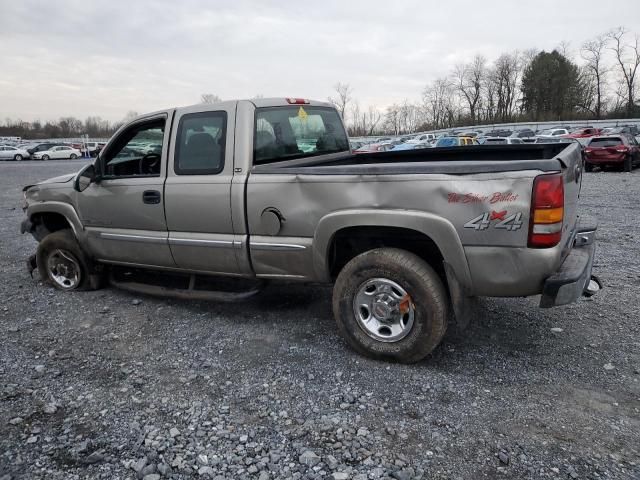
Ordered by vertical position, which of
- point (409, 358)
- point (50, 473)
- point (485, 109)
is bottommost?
point (50, 473)

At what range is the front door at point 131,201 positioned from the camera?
14.4 feet

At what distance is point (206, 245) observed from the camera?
13.6 feet

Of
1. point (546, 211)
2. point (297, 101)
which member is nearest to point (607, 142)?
point (297, 101)

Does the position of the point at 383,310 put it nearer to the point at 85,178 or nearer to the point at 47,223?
the point at 85,178

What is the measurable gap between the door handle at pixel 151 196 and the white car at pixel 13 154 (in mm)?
46514

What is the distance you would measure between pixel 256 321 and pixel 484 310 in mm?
2126

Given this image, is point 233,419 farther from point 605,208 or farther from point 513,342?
point 605,208

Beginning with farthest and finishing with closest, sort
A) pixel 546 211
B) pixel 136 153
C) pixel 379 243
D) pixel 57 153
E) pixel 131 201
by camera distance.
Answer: pixel 57 153
pixel 136 153
pixel 131 201
pixel 379 243
pixel 546 211

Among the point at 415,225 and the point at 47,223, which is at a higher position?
the point at 415,225

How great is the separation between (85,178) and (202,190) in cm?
155

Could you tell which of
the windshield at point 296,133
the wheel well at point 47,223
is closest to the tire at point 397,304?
the windshield at point 296,133

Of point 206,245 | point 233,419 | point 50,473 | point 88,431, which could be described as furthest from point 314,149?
point 50,473

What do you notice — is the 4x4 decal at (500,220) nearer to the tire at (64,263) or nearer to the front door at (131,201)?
A: the front door at (131,201)

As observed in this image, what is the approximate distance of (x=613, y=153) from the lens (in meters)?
20.6
